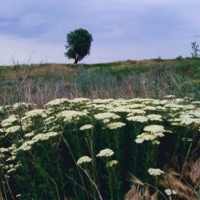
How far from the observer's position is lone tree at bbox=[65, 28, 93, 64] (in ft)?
179

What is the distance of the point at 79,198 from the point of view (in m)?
3.00

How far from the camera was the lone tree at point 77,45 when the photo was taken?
54.4 m

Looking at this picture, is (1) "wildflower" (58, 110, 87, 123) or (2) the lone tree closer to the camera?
(1) "wildflower" (58, 110, 87, 123)

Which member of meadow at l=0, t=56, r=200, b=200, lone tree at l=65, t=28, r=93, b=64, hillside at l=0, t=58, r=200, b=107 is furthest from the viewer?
lone tree at l=65, t=28, r=93, b=64

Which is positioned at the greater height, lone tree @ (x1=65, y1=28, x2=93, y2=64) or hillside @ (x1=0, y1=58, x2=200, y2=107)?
lone tree @ (x1=65, y1=28, x2=93, y2=64)

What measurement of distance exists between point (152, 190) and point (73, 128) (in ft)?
2.64

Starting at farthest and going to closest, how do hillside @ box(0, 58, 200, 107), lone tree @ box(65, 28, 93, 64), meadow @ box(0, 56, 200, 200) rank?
lone tree @ box(65, 28, 93, 64)
hillside @ box(0, 58, 200, 107)
meadow @ box(0, 56, 200, 200)

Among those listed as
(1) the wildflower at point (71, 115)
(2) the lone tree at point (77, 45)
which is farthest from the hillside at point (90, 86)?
(2) the lone tree at point (77, 45)

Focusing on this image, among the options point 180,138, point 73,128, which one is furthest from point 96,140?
point 180,138

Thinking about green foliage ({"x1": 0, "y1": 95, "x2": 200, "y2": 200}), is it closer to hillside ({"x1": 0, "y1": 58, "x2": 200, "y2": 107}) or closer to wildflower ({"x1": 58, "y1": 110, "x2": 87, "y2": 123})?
wildflower ({"x1": 58, "y1": 110, "x2": 87, "y2": 123})

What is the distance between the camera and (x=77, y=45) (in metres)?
54.8

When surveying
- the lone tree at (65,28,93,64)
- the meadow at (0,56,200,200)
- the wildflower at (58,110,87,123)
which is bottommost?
the meadow at (0,56,200,200)

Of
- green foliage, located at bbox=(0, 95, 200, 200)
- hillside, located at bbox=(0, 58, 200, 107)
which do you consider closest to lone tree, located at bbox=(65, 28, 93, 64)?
hillside, located at bbox=(0, 58, 200, 107)

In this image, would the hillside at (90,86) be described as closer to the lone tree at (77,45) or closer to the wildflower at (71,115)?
the wildflower at (71,115)
